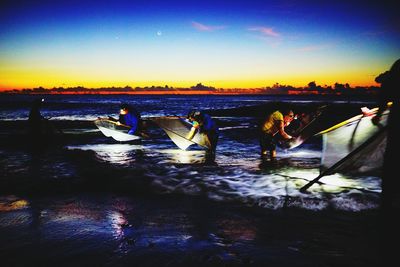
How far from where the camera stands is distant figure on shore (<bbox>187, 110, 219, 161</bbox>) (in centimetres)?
884

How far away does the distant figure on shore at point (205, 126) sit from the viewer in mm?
8836

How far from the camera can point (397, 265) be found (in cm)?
301

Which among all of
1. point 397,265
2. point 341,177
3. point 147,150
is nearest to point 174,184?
point 341,177

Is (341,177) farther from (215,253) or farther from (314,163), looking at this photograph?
(215,253)

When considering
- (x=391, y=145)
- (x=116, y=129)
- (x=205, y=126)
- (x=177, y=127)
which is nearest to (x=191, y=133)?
(x=205, y=126)

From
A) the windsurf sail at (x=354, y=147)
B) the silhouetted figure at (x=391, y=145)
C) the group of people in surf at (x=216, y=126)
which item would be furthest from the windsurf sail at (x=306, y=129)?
the silhouetted figure at (x=391, y=145)

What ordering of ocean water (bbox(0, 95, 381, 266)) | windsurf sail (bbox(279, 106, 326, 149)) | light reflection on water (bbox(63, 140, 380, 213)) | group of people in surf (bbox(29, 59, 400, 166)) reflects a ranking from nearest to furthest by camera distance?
ocean water (bbox(0, 95, 381, 266)) < light reflection on water (bbox(63, 140, 380, 213)) < windsurf sail (bbox(279, 106, 326, 149)) < group of people in surf (bbox(29, 59, 400, 166))

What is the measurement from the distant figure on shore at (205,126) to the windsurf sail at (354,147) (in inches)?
165

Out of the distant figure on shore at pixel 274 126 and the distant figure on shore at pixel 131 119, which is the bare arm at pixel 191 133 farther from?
the distant figure on shore at pixel 131 119

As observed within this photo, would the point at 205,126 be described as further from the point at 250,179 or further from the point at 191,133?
the point at 250,179

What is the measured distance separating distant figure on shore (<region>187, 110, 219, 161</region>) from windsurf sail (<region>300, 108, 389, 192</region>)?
165 inches

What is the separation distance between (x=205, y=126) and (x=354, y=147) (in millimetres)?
4764

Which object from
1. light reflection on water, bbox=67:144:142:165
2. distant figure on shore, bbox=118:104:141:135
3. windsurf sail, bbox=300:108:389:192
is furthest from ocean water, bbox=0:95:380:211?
distant figure on shore, bbox=118:104:141:135

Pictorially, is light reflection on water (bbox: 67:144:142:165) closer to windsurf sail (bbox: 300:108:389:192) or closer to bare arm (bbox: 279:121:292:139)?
bare arm (bbox: 279:121:292:139)
